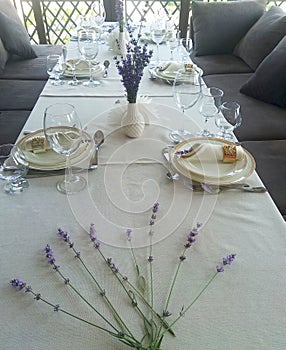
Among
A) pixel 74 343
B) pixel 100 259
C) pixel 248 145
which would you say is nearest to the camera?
pixel 74 343

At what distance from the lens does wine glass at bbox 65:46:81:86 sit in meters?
1.55

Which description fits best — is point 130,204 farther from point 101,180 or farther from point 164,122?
point 164,122

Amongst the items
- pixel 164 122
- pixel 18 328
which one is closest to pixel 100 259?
pixel 18 328

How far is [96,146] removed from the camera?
104cm

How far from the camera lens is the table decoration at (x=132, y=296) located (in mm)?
577

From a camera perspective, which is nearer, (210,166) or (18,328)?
(18,328)

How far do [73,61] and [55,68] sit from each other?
0.14 m

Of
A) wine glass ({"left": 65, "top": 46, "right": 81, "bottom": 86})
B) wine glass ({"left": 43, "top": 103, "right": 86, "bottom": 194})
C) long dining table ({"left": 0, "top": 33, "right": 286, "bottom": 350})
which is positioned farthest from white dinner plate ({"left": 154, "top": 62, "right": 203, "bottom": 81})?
wine glass ({"left": 43, "top": 103, "right": 86, "bottom": 194})

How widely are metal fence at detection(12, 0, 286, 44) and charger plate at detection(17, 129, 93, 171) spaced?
2719 mm

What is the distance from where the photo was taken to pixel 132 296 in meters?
0.64

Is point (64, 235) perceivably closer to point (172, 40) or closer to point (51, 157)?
point (51, 157)

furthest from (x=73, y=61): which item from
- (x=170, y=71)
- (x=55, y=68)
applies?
(x=170, y=71)

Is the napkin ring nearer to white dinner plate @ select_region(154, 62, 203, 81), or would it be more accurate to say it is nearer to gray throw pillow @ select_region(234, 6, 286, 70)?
white dinner plate @ select_region(154, 62, 203, 81)

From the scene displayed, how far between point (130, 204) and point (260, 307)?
0.38m
